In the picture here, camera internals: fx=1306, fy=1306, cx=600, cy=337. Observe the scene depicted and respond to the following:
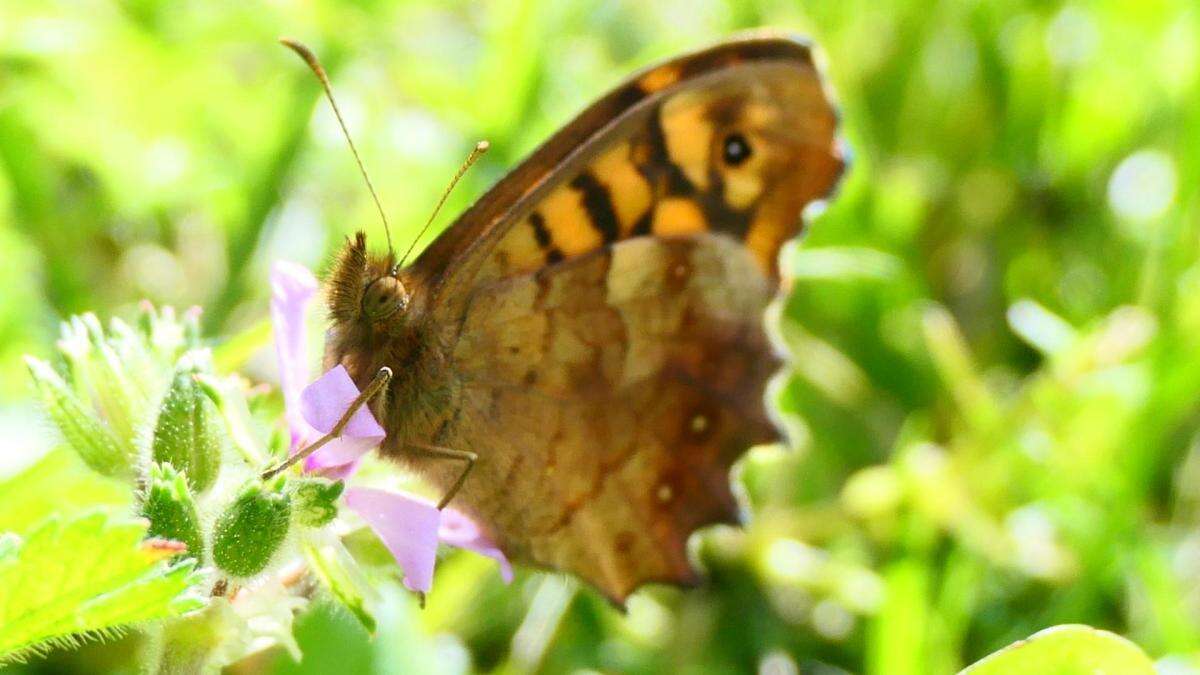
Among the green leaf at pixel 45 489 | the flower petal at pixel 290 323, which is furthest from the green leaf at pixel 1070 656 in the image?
the green leaf at pixel 45 489

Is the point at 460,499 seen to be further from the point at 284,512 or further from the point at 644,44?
the point at 644,44

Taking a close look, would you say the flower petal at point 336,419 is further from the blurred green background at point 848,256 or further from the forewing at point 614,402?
the blurred green background at point 848,256

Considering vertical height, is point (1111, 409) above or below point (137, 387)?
below

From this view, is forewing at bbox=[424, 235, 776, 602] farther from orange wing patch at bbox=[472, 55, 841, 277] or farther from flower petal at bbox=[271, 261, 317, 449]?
flower petal at bbox=[271, 261, 317, 449]

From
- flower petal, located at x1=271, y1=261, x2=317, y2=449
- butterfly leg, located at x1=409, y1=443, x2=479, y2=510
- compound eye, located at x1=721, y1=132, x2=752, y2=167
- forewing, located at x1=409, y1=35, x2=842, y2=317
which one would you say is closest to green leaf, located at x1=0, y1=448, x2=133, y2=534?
Answer: flower petal, located at x1=271, y1=261, x2=317, y2=449

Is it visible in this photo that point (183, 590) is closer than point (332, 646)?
Yes

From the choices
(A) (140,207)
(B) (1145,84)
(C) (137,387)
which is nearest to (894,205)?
(B) (1145,84)
